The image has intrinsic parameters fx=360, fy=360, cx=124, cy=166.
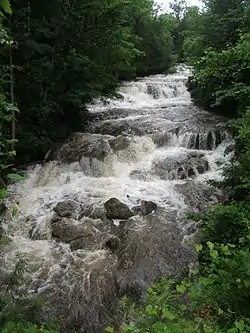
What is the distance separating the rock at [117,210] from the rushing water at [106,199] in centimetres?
18

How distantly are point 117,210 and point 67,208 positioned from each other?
1.19 meters

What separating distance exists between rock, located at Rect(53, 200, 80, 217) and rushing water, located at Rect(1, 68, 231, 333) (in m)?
0.06

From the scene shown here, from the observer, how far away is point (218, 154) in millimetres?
11023

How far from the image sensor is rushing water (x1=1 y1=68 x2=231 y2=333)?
6.20 m

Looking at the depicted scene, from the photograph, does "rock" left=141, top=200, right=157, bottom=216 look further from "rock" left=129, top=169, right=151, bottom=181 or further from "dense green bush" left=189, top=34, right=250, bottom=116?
"dense green bush" left=189, top=34, right=250, bottom=116

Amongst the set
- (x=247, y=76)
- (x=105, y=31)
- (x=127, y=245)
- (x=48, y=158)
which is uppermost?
(x=105, y=31)

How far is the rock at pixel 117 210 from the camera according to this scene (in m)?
8.11

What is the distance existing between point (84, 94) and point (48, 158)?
2280mm

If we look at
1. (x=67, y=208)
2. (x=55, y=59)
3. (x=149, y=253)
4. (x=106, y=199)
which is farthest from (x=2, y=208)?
(x=55, y=59)

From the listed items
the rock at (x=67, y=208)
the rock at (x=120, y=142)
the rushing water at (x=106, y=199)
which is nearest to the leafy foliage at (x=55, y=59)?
the rushing water at (x=106, y=199)

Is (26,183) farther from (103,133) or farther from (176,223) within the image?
(176,223)

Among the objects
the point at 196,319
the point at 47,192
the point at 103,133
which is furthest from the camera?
the point at 103,133

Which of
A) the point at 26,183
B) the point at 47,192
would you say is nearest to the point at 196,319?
the point at 47,192

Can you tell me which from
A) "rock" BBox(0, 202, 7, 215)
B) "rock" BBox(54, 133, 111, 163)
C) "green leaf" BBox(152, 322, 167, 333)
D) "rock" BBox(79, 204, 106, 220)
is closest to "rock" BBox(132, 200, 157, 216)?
"rock" BBox(79, 204, 106, 220)
